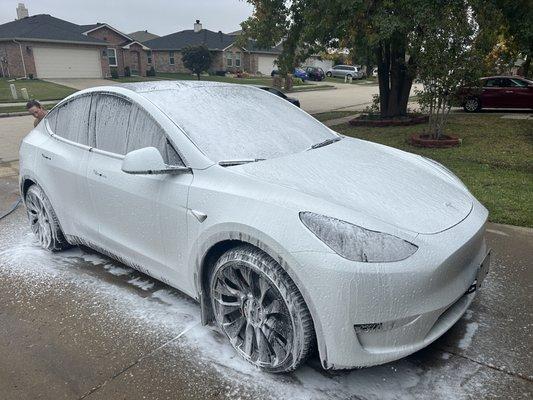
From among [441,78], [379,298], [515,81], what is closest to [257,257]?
[379,298]

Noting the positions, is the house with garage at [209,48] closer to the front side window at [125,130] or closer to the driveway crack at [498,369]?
the front side window at [125,130]

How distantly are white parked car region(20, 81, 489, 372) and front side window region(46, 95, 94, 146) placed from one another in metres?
0.02

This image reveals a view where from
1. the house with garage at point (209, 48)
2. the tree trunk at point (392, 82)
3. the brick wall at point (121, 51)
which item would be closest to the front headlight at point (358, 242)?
the tree trunk at point (392, 82)

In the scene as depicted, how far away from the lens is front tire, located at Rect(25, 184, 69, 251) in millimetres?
4086

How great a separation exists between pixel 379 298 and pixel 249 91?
234 cm

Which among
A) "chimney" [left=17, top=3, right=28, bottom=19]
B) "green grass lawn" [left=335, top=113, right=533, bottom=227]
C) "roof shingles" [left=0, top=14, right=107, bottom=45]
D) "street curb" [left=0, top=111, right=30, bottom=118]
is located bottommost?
"green grass lawn" [left=335, top=113, right=533, bottom=227]

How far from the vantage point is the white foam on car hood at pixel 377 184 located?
240cm

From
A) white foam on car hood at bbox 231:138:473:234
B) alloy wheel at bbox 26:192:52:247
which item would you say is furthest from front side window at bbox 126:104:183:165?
alloy wheel at bbox 26:192:52:247

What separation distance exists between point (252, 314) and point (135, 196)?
117 centimetres

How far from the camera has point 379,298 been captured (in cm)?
212

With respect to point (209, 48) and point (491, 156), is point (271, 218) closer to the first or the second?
point (491, 156)

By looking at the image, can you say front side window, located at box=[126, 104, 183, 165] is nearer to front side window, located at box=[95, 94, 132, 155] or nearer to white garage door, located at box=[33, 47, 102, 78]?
front side window, located at box=[95, 94, 132, 155]

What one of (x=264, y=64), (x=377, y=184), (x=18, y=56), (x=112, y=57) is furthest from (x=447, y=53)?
(x=264, y=64)

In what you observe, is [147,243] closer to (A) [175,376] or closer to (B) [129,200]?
(B) [129,200]
